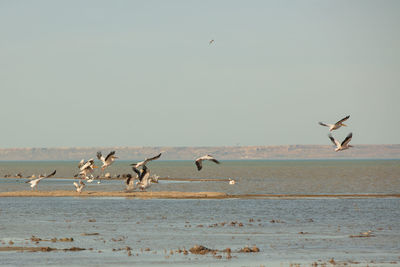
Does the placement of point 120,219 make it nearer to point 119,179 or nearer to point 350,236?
point 350,236

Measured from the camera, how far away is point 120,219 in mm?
55250

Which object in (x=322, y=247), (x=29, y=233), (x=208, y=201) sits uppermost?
(x=208, y=201)

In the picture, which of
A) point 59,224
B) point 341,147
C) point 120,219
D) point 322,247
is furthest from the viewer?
point 120,219

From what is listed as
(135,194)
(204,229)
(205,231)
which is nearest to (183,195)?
(135,194)

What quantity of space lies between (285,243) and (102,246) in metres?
10.1

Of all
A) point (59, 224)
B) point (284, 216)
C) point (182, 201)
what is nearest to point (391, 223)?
point (284, 216)

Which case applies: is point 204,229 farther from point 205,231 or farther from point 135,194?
point 135,194

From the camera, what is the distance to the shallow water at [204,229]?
3506 centimetres

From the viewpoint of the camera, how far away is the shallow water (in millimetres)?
35062

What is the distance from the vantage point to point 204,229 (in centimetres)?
4775

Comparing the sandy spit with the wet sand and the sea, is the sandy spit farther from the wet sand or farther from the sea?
the sea

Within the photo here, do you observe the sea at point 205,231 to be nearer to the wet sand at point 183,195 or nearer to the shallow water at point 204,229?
the shallow water at point 204,229

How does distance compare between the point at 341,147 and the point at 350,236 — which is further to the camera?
the point at 350,236

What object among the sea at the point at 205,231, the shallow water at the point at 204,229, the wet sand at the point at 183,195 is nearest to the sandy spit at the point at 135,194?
the wet sand at the point at 183,195
